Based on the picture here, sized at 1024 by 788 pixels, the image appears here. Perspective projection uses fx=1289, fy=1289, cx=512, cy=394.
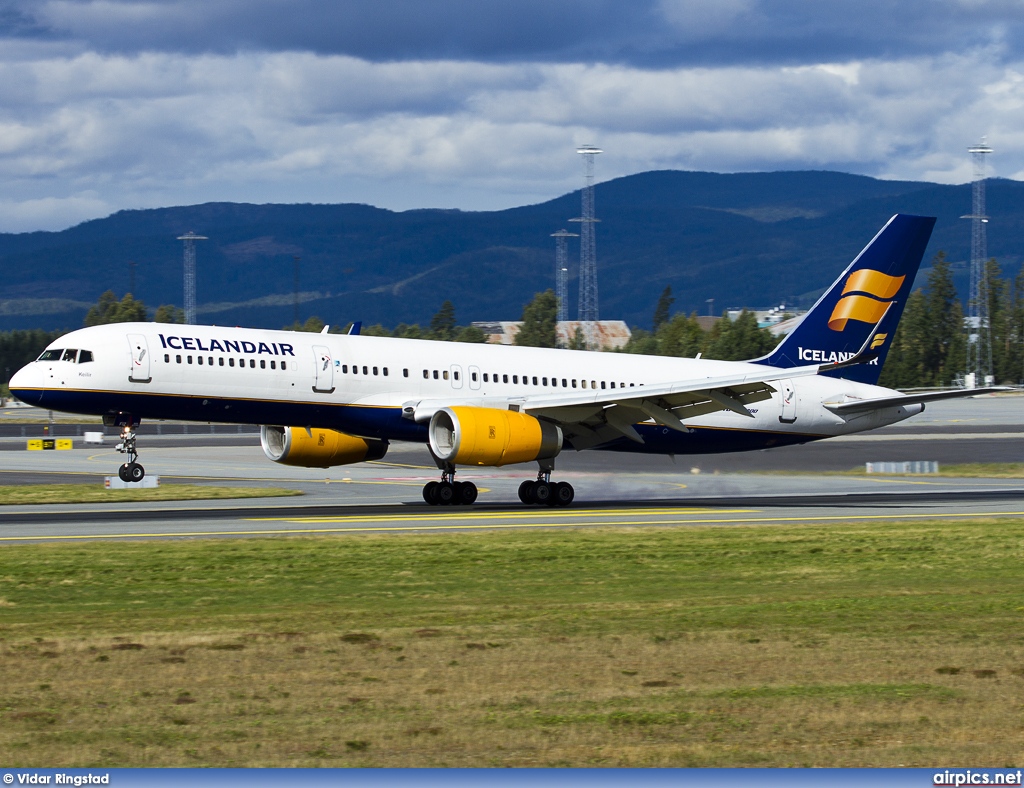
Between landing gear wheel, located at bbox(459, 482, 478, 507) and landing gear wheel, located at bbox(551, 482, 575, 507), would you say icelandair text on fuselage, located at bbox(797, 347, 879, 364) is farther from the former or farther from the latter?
landing gear wheel, located at bbox(459, 482, 478, 507)

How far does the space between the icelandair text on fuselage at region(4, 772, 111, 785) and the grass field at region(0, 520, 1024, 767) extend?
1550 mm

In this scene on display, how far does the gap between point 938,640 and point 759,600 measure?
145 inches

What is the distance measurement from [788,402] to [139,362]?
20.5m

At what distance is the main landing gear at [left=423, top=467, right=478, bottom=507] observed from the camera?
37562mm

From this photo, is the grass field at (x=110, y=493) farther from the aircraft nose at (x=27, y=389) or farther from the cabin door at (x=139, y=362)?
the cabin door at (x=139, y=362)

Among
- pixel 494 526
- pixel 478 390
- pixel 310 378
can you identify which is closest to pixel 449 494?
pixel 478 390

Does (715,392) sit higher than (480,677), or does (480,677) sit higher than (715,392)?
(715,392)

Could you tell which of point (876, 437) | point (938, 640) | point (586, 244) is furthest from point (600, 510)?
point (586, 244)

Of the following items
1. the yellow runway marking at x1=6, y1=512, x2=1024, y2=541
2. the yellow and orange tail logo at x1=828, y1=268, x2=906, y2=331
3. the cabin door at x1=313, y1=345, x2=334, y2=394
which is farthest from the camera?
the yellow and orange tail logo at x1=828, y1=268, x2=906, y2=331

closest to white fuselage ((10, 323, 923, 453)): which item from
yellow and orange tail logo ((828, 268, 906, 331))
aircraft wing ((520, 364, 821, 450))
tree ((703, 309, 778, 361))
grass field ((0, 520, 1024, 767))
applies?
aircraft wing ((520, 364, 821, 450))

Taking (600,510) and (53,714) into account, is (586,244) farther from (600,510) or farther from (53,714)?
(53,714)

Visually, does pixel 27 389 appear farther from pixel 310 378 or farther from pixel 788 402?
pixel 788 402

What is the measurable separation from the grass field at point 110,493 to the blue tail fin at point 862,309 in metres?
17.8

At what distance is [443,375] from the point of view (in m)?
37.2
